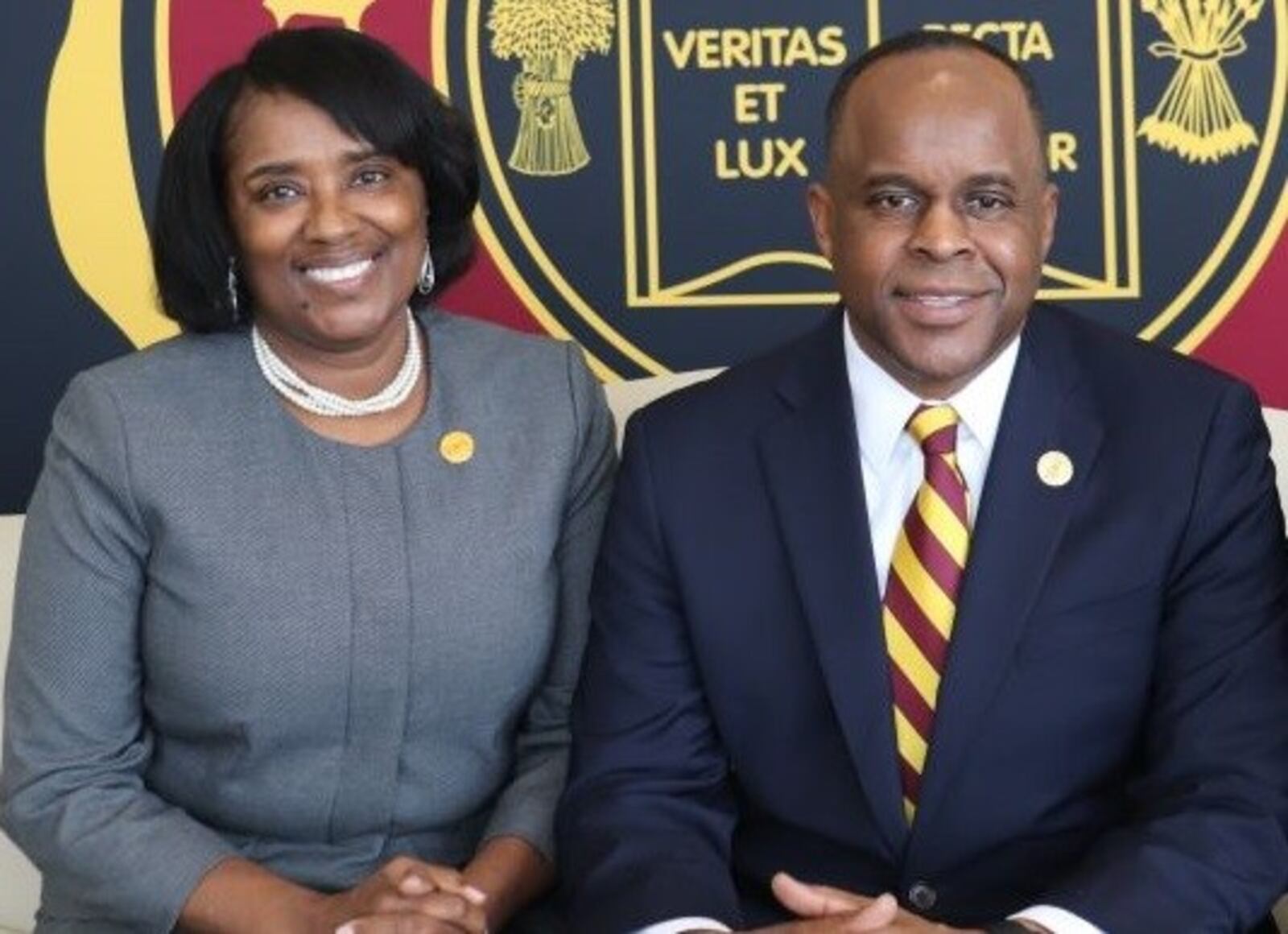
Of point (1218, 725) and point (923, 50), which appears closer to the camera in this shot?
point (1218, 725)

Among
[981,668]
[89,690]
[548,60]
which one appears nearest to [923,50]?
[981,668]

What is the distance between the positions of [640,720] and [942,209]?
1.91 ft

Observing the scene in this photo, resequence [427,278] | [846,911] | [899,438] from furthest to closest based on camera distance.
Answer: [427,278]
[899,438]
[846,911]

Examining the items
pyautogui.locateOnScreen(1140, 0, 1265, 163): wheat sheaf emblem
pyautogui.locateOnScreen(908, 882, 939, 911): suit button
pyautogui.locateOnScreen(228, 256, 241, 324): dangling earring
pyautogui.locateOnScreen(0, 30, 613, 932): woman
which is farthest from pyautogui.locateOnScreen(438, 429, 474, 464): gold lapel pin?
pyautogui.locateOnScreen(1140, 0, 1265, 163): wheat sheaf emblem

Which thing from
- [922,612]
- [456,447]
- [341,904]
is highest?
[456,447]

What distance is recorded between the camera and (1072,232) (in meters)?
3.08

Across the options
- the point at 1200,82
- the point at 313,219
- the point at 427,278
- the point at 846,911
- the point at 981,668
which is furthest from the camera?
the point at 1200,82

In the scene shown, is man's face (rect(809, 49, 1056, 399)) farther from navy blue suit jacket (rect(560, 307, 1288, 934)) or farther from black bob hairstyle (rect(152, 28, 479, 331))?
black bob hairstyle (rect(152, 28, 479, 331))

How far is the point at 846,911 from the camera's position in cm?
209

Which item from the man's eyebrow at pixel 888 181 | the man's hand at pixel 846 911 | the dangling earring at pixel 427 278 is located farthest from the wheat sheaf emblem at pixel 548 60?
the man's hand at pixel 846 911

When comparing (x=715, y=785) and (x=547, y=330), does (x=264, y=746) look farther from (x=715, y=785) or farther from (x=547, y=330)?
(x=547, y=330)

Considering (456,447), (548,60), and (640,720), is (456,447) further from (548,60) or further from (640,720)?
(548,60)

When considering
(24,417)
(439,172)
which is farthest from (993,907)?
(24,417)

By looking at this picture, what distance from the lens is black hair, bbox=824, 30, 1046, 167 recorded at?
2.28 metres
